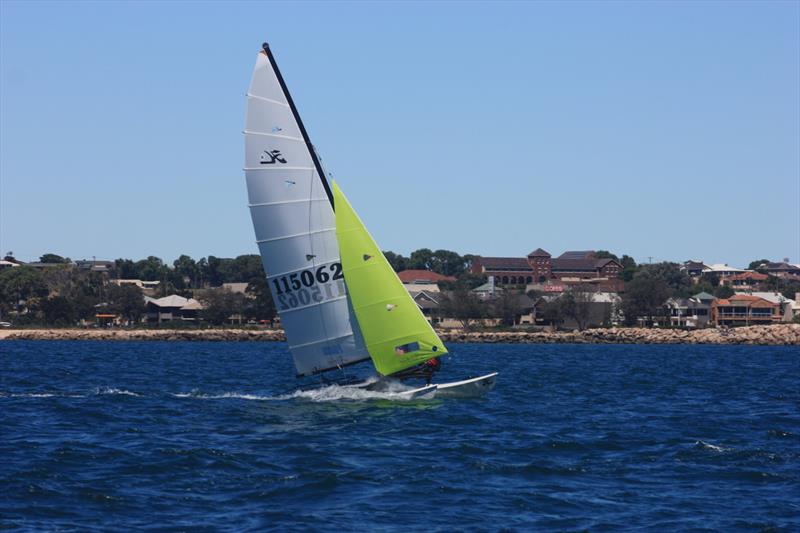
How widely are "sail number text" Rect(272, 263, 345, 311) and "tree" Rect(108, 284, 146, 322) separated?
365 ft

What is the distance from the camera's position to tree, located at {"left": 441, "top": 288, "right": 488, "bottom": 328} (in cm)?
13450

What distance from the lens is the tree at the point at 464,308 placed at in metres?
134

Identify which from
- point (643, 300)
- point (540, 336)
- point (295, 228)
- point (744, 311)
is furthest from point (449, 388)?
point (744, 311)

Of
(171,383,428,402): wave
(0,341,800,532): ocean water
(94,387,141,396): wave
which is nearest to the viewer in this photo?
(0,341,800,532): ocean water

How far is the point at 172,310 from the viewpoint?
144875 mm

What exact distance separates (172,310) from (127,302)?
22.6 ft

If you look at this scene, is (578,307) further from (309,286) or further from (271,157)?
(271,157)

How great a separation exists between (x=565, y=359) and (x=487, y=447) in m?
51.9

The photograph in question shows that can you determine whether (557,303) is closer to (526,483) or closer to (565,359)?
(565,359)

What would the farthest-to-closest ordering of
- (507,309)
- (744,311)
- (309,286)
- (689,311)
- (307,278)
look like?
(689,311), (744,311), (507,309), (309,286), (307,278)

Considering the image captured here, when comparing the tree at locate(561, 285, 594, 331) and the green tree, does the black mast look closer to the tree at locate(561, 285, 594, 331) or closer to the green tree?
the tree at locate(561, 285, 594, 331)

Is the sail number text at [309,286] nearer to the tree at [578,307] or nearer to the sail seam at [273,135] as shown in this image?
the sail seam at [273,135]

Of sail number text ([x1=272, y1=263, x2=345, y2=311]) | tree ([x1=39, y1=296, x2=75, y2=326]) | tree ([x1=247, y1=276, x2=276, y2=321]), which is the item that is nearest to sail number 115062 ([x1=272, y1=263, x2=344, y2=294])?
sail number text ([x1=272, y1=263, x2=345, y2=311])

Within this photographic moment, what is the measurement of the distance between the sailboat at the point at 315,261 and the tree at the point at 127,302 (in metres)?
111
